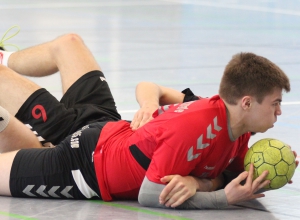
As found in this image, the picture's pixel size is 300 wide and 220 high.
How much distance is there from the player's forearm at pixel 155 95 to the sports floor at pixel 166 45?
0.75 meters

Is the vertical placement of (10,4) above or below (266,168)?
above

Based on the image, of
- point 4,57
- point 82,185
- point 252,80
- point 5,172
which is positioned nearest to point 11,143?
point 5,172

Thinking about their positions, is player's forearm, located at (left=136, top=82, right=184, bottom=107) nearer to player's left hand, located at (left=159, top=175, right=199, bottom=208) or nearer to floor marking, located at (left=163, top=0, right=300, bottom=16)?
player's left hand, located at (left=159, top=175, right=199, bottom=208)

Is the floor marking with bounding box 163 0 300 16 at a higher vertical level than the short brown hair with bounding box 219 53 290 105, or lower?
higher

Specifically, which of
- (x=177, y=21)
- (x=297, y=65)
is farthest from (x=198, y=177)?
(x=177, y=21)

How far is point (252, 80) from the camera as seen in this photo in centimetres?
363

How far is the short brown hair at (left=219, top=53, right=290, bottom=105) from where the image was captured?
11.9 ft

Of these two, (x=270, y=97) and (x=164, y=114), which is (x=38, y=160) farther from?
(x=270, y=97)

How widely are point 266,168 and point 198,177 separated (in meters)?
0.36

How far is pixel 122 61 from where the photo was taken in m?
8.55

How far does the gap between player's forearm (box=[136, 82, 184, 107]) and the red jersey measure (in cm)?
42

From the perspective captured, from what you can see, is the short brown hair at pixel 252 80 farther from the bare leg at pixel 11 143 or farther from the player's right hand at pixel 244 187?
the bare leg at pixel 11 143

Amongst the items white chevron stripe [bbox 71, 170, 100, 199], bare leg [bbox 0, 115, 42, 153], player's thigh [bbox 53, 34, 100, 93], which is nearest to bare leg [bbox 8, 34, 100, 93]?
player's thigh [bbox 53, 34, 100, 93]

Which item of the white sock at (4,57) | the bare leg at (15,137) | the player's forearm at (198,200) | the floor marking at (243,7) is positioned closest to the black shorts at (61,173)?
the bare leg at (15,137)
